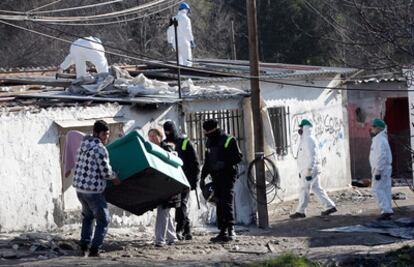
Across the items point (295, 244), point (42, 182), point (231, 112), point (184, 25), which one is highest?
point (184, 25)

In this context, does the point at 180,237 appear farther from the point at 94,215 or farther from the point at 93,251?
the point at 94,215

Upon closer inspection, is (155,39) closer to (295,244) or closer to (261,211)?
(261,211)

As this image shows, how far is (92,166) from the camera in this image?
39.5 ft

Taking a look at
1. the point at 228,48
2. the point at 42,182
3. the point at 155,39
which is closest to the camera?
the point at 42,182

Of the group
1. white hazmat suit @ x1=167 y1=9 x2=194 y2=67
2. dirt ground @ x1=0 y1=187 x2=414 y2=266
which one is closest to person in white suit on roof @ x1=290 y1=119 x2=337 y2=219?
dirt ground @ x1=0 y1=187 x2=414 y2=266

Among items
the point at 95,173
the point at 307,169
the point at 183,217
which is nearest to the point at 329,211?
the point at 307,169

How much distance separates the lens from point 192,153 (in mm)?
14180

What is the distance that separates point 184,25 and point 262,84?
3.44 meters

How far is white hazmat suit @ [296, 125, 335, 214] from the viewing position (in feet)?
60.4

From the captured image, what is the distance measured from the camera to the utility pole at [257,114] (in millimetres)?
17269

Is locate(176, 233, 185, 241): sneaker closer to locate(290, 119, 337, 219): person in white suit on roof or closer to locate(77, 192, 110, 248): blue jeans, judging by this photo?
locate(77, 192, 110, 248): blue jeans

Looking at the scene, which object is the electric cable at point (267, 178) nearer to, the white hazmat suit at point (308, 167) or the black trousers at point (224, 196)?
the white hazmat suit at point (308, 167)

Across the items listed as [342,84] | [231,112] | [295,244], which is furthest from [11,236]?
[342,84]

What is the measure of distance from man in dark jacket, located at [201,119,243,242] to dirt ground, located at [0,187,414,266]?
0.45 meters
